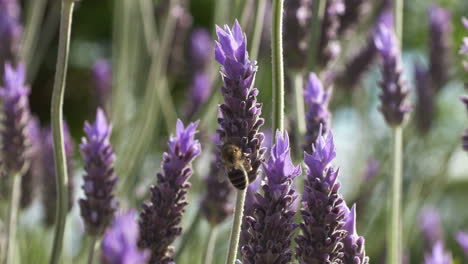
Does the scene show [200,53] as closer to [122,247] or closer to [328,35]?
[328,35]

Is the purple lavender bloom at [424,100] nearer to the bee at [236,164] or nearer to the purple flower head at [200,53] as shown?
the purple flower head at [200,53]

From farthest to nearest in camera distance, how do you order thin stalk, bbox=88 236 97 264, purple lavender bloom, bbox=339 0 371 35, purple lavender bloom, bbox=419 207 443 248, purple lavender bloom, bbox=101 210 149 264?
purple lavender bloom, bbox=419 207 443 248
purple lavender bloom, bbox=339 0 371 35
thin stalk, bbox=88 236 97 264
purple lavender bloom, bbox=101 210 149 264

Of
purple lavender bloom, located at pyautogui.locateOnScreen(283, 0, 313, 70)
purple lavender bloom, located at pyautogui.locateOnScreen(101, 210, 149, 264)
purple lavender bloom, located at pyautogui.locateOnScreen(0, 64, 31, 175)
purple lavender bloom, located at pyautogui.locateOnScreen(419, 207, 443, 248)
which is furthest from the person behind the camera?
purple lavender bloom, located at pyautogui.locateOnScreen(419, 207, 443, 248)

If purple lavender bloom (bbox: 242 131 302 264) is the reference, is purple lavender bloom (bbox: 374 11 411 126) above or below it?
above

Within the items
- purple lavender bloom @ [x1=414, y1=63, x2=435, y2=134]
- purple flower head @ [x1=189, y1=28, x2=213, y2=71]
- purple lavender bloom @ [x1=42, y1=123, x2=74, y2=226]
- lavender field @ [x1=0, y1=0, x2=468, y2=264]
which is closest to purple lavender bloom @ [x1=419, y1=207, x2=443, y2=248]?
lavender field @ [x1=0, y1=0, x2=468, y2=264]

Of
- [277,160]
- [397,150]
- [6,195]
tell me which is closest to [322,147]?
[277,160]

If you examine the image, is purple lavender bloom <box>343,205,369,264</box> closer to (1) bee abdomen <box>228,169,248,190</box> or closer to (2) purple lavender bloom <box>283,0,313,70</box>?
(1) bee abdomen <box>228,169,248,190</box>

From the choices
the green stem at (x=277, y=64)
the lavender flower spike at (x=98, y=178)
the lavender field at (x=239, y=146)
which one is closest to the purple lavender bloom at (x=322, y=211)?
the lavender field at (x=239, y=146)

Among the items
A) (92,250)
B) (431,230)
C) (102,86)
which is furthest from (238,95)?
(102,86)
